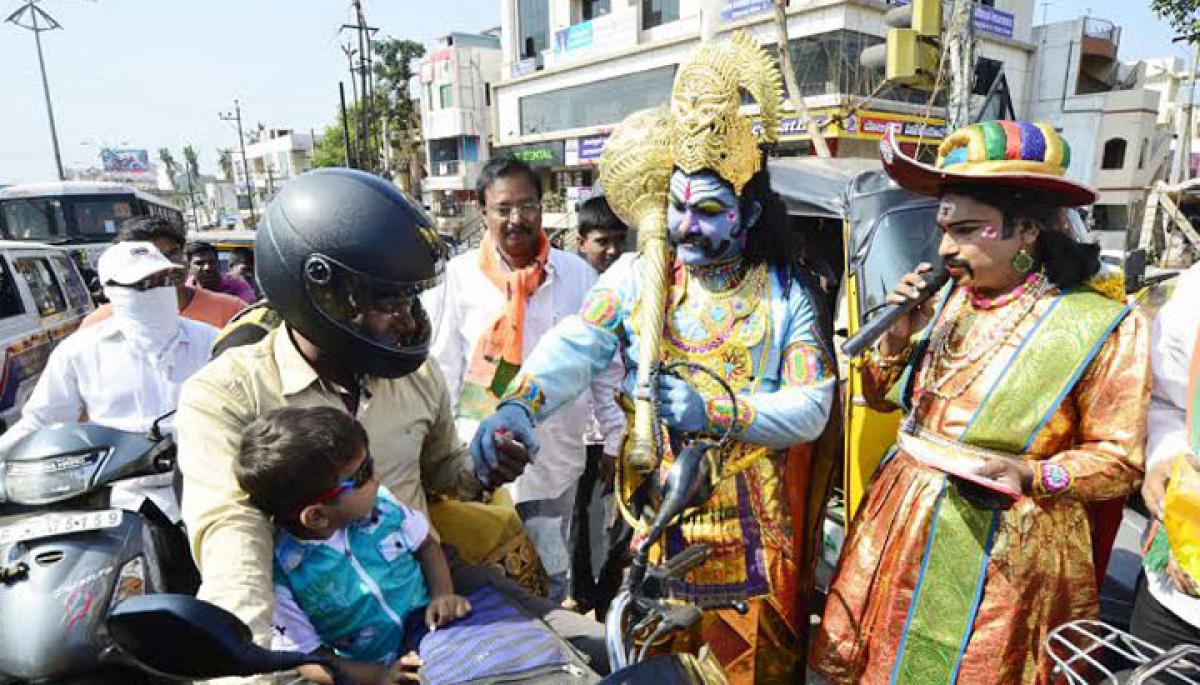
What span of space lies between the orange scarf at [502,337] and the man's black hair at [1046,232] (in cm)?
164

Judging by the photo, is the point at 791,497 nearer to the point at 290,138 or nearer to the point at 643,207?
the point at 643,207

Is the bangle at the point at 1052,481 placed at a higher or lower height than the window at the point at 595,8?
lower

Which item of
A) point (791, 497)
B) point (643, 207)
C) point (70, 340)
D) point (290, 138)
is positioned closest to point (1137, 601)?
point (791, 497)

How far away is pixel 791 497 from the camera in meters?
2.17

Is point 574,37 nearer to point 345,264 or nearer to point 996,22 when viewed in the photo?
point 996,22

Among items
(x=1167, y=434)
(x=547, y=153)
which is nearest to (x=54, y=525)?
(x=1167, y=434)

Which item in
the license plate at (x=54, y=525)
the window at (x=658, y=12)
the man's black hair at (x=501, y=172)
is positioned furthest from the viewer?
the window at (x=658, y=12)

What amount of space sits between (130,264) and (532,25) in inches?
1246

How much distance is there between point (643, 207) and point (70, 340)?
2.28 metres

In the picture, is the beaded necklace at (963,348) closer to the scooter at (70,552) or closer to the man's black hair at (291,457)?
the man's black hair at (291,457)

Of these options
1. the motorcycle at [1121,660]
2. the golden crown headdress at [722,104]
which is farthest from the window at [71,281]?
the motorcycle at [1121,660]

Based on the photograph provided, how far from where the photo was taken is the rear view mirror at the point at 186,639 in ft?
2.85

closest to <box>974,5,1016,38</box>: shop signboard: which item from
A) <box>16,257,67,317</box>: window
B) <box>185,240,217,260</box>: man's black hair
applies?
<box>185,240,217,260</box>: man's black hair

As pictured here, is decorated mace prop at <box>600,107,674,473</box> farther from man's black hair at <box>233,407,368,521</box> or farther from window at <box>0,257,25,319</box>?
window at <box>0,257,25,319</box>
